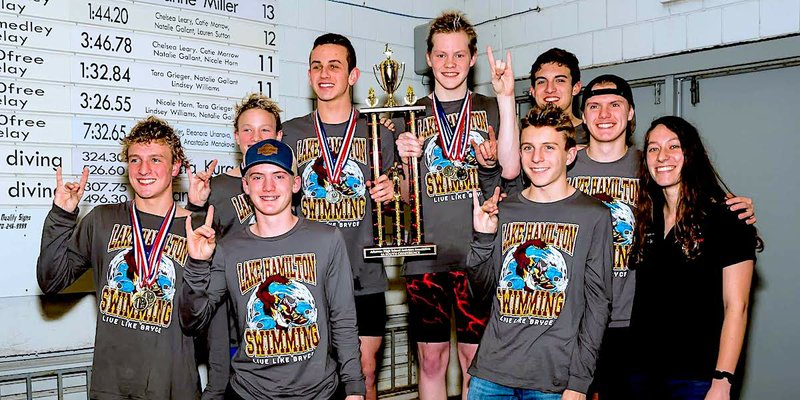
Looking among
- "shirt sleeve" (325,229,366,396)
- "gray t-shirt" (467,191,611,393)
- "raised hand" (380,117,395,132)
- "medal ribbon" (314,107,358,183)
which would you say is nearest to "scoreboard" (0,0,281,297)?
"medal ribbon" (314,107,358,183)

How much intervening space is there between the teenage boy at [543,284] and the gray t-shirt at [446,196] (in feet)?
1.88

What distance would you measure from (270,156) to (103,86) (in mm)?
1642

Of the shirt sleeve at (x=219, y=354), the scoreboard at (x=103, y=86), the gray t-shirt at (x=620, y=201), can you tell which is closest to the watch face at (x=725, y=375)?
the gray t-shirt at (x=620, y=201)

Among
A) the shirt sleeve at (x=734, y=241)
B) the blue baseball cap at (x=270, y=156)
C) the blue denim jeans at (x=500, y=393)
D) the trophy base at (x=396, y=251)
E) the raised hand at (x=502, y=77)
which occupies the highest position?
the raised hand at (x=502, y=77)

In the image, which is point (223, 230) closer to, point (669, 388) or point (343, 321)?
point (343, 321)

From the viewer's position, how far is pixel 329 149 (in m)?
3.43

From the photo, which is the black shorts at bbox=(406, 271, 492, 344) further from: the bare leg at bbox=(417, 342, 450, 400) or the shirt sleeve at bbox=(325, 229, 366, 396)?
the shirt sleeve at bbox=(325, 229, 366, 396)

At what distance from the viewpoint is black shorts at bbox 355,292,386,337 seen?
353 centimetres

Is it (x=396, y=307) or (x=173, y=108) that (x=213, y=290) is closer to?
(x=173, y=108)

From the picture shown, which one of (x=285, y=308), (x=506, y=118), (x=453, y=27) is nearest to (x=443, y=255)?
(x=506, y=118)

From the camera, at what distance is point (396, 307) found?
5.41m

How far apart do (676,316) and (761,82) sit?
2.08 meters

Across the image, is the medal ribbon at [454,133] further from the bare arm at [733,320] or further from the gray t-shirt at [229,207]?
the bare arm at [733,320]

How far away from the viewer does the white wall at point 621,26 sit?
4.05 meters
